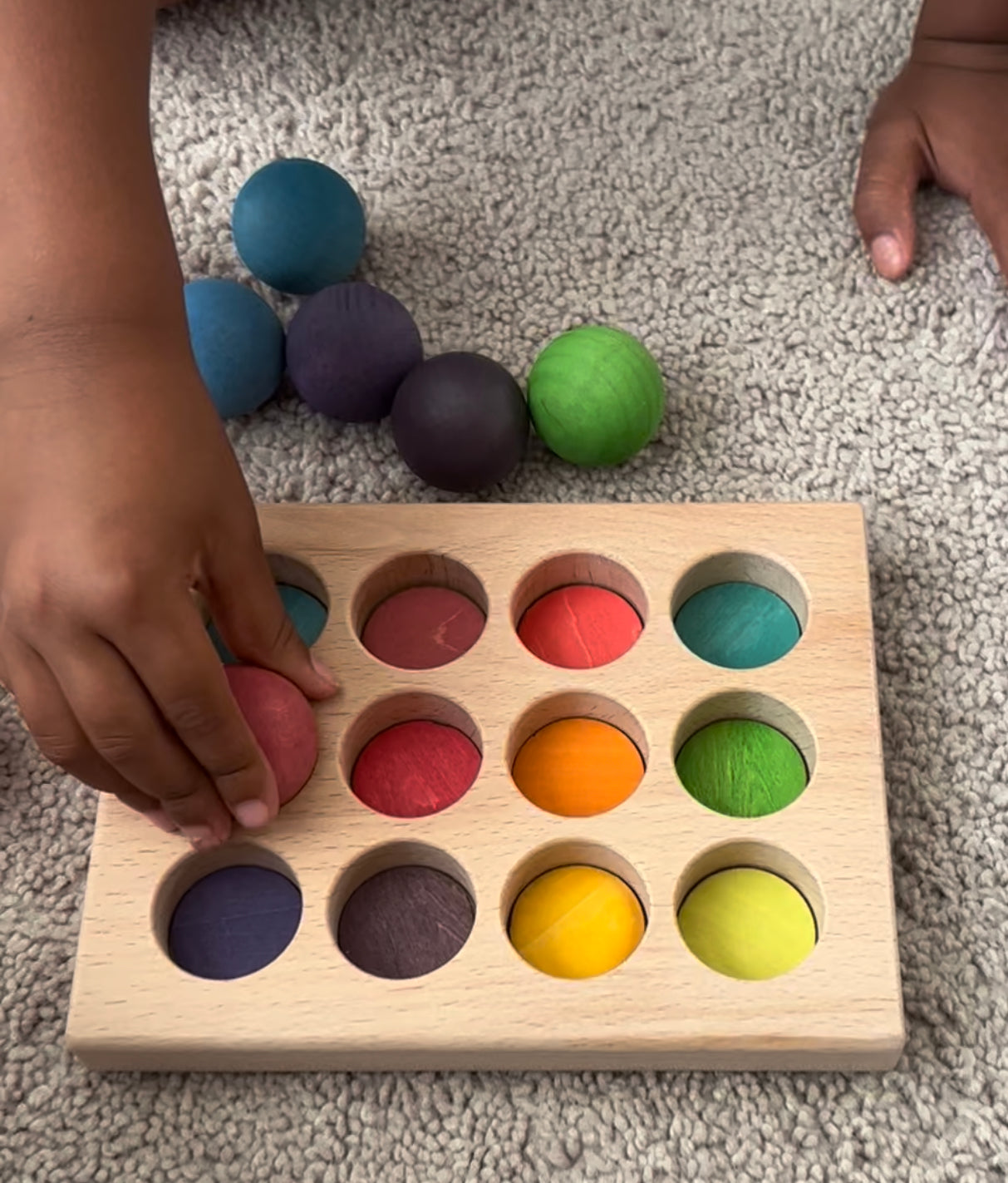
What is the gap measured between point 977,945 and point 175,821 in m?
0.38

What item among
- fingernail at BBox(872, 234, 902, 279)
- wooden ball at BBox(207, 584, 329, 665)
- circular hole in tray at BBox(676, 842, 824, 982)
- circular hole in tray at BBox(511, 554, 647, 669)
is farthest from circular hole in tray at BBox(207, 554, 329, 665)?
fingernail at BBox(872, 234, 902, 279)

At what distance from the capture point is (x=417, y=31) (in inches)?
38.7

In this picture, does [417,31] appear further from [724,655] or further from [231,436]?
[724,655]

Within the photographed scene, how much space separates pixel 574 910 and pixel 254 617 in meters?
0.20

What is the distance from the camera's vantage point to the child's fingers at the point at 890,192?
2.88 ft

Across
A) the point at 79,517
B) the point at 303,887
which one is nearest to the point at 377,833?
the point at 303,887

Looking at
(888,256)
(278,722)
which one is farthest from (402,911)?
(888,256)

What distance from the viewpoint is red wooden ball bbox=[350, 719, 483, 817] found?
693 millimetres

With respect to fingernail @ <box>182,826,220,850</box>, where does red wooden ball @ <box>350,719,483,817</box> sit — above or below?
below

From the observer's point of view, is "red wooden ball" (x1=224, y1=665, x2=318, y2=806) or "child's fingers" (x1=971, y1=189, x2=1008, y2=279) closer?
"red wooden ball" (x1=224, y1=665, x2=318, y2=806)

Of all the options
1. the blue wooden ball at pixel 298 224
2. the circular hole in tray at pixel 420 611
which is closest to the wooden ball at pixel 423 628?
the circular hole in tray at pixel 420 611

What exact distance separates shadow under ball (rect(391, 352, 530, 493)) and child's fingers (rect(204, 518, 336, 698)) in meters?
0.14

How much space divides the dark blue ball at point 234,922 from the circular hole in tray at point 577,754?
125mm

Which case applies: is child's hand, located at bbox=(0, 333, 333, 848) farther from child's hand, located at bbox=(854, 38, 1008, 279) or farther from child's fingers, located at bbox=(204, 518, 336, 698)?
child's hand, located at bbox=(854, 38, 1008, 279)
